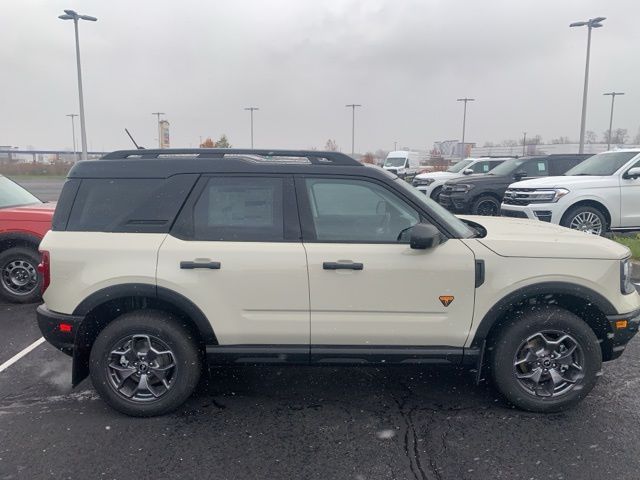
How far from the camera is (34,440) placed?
3.43m

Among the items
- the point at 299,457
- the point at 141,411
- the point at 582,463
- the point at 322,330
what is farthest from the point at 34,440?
the point at 582,463

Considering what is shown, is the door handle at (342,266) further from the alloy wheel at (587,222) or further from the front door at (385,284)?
the alloy wheel at (587,222)

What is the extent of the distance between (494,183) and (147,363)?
458 inches

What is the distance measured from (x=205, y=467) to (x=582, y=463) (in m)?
2.20

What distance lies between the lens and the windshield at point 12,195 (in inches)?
280

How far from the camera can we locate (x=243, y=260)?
3.53 metres

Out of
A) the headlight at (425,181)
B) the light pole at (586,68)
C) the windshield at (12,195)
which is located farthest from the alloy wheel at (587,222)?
the light pole at (586,68)

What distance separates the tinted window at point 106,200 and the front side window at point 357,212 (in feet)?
3.69

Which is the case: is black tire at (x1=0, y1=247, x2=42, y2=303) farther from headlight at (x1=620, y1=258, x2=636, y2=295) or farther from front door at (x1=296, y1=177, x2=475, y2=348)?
headlight at (x1=620, y1=258, x2=636, y2=295)

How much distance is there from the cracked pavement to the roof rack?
1777 millimetres

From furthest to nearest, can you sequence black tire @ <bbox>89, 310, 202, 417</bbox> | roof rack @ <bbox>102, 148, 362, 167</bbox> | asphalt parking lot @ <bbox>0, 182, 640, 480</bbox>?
1. roof rack @ <bbox>102, 148, 362, 167</bbox>
2. black tire @ <bbox>89, 310, 202, 417</bbox>
3. asphalt parking lot @ <bbox>0, 182, 640, 480</bbox>

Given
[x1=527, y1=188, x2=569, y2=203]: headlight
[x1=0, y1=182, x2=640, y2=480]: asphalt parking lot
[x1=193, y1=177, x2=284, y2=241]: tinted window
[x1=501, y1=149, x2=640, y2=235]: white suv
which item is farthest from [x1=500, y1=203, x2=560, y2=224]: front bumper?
[x1=193, y1=177, x2=284, y2=241]: tinted window

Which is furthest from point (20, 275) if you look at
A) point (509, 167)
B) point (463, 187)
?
point (509, 167)

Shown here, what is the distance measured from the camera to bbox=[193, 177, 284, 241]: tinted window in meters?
3.64
